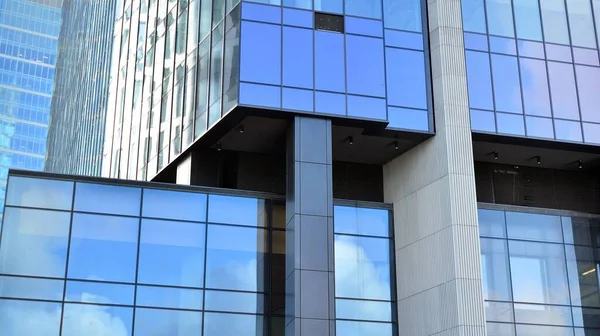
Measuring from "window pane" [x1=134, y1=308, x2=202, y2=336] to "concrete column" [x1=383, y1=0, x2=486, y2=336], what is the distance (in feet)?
26.1

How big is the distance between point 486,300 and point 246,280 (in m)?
9.16

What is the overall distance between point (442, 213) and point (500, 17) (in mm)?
9212

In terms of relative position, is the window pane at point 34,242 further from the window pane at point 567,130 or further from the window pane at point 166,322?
the window pane at point 567,130

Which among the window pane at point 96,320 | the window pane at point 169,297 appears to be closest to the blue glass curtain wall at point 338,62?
the window pane at point 169,297

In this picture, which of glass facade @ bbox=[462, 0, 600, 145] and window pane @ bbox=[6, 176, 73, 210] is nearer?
window pane @ bbox=[6, 176, 73, 210]

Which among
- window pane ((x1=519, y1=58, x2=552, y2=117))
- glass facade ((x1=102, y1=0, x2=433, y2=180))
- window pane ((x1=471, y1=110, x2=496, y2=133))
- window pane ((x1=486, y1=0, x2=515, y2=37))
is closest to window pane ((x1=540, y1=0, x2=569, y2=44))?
window pane ((x1=519, y1=58, x2=552, y2=117))

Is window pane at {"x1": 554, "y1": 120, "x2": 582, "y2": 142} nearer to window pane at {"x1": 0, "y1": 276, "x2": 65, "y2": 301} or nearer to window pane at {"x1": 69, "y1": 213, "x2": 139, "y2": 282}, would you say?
window pane at {"x1": 69, "y1": 213, "x2": 139, "y2": 282}

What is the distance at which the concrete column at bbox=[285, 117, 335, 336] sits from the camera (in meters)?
29.2

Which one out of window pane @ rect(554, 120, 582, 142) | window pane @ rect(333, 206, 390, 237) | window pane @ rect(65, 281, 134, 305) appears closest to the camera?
window pane @ rect(65, 281, 134, 305)

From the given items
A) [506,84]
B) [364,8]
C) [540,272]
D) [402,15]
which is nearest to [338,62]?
[364,8]

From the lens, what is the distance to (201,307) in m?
30.7

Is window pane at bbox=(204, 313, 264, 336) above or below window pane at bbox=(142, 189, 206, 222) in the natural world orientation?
below

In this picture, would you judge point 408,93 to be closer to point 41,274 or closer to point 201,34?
point 201,34

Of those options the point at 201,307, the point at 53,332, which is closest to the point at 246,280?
the point at 201,307
